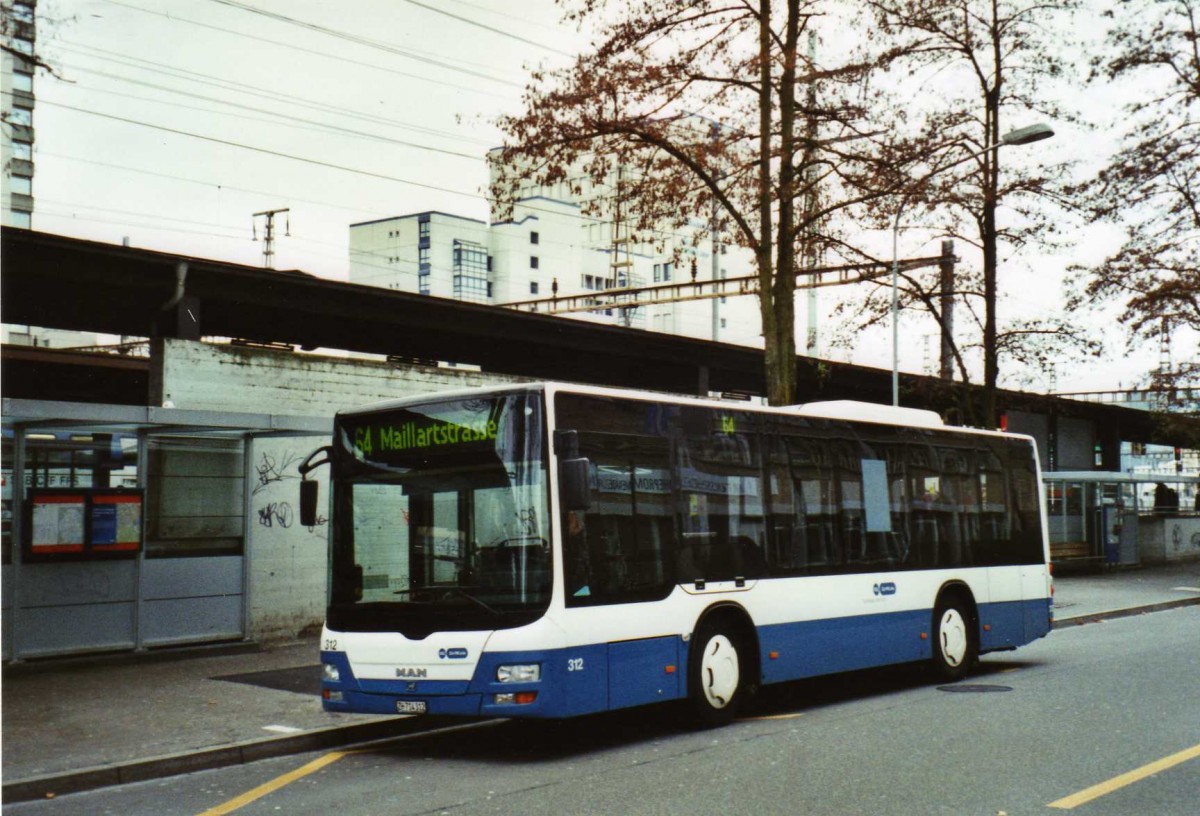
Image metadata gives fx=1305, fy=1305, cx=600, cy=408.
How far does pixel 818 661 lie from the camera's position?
12117 mm

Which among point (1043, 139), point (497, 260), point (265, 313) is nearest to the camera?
point (265, 313)

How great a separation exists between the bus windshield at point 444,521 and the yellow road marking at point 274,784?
999 millimetres

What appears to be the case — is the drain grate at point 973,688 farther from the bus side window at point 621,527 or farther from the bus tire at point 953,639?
the bus side window at point 621,527

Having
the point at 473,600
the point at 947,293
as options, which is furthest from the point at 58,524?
the point at 947,293

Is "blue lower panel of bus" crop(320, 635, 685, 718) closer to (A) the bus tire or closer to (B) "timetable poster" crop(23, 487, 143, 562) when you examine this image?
(A) the bus tire

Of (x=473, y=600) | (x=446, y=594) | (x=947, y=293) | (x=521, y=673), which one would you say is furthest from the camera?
(x=947, y=293)

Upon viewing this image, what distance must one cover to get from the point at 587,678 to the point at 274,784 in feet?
7.61

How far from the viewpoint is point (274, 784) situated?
347 inches

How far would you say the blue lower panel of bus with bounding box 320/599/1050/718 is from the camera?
9.34 metres

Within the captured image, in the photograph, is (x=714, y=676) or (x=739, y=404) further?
(x=739, y=404)

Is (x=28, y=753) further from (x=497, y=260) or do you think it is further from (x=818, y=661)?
(x=497, y=260)

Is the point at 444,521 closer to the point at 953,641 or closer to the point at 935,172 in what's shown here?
the point at 953,641

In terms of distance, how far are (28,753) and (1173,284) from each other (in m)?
29.4

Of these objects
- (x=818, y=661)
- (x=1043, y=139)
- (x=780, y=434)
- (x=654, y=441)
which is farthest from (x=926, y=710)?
(x=1043, y=139)
